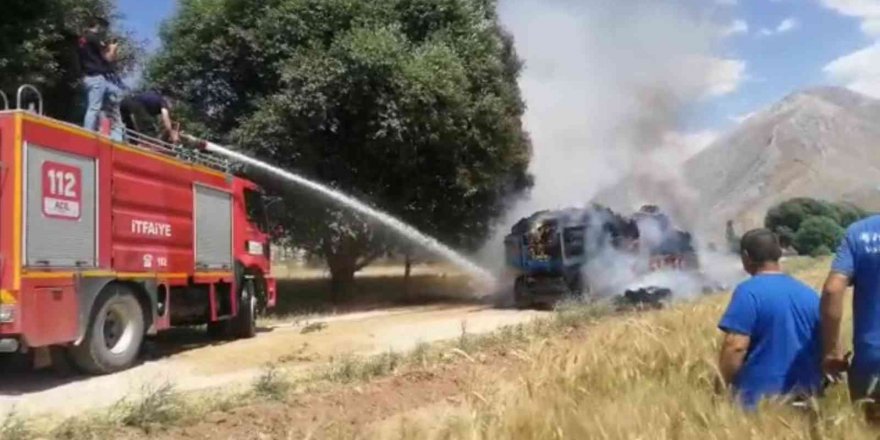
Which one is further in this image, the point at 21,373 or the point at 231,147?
the point at 231,147

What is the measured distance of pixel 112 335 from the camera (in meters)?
11.2

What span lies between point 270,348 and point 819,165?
92557 mm

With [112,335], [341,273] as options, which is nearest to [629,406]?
[112,335]

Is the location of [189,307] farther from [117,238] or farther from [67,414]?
[67,414]

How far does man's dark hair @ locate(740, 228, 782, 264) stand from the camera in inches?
204

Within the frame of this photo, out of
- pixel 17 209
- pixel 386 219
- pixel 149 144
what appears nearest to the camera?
pixel 17 209

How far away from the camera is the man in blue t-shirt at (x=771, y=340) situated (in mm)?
5031

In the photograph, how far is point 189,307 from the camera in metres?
13.3

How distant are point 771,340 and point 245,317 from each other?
11.0 m

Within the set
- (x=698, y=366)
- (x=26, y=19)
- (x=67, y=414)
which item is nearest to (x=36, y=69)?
(x=26, y=19)

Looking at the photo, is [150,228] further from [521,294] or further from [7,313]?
[521,294]

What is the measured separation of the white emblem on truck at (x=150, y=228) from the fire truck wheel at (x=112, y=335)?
0.78 m

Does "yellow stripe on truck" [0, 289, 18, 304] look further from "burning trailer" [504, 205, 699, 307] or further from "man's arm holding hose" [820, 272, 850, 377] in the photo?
"burning trailer" [504, 205, 699, 307]

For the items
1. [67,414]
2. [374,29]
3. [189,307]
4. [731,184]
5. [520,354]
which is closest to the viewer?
[67,414]
